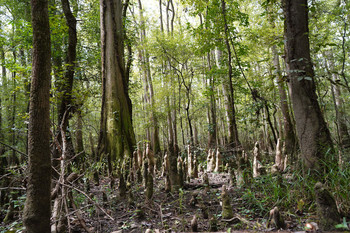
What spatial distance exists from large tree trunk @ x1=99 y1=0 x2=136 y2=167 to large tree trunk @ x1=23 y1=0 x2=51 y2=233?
385 cm

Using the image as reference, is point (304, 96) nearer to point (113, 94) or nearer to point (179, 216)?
point (179, 216)

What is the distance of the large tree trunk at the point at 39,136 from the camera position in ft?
6.38

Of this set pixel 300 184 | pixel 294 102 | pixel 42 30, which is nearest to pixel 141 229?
pixel 300 184

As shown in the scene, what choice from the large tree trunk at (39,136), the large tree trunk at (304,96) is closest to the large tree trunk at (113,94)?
the large tree trunk at (39,136)

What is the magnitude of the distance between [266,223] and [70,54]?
6.38m

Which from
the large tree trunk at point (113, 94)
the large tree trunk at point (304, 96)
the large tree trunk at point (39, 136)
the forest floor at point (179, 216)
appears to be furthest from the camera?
the large tree trunk at point (113, 94)

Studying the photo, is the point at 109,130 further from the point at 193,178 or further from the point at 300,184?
the point at 300,184

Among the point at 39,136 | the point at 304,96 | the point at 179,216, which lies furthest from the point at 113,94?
the point at 304,96

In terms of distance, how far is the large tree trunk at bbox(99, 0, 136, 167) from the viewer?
6.10 m

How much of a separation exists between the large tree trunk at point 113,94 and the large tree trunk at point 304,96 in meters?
4.34

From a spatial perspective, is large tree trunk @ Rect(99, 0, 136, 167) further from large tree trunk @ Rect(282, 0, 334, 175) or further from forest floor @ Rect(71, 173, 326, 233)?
large tree trunk @ Rect(282, 0, 334, 175)

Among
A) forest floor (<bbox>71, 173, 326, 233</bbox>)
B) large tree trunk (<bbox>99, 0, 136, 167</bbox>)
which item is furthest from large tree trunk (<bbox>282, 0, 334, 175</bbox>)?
large tree trunk (<bbox>99, 0, 136, 167</bbox>)

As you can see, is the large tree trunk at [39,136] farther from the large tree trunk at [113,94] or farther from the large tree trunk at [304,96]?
the large tree trunk at [113,94]

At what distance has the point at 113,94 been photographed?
21.2ft
